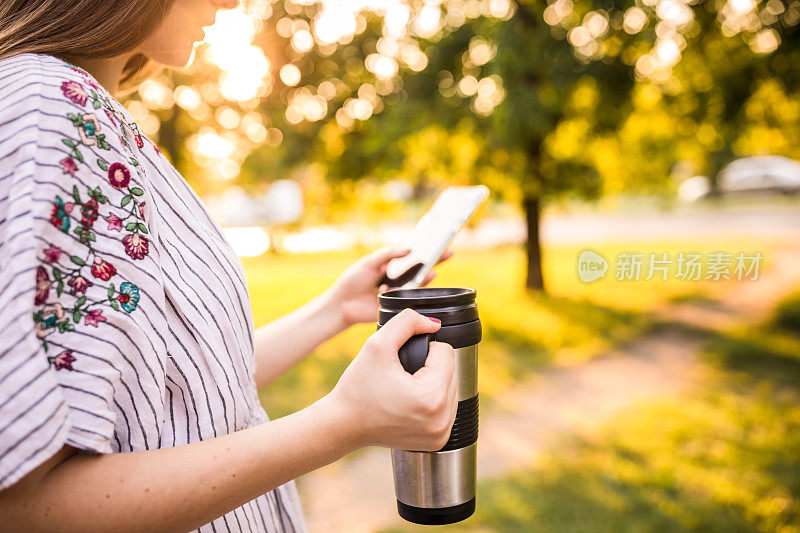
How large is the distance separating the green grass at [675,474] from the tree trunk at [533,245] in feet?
13.0

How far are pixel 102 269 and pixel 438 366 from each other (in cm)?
45

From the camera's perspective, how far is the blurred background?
3.99 meters

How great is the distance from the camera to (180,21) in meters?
1.05

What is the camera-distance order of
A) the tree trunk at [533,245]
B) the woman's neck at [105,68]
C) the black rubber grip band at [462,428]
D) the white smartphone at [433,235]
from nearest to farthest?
the woman's neck at [105,68] → the black rubber grip band at [462,428] → the white smartphone at [433,235] → the tree trunk at [533,245]

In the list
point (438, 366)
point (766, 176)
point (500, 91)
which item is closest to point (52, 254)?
point (438, 366)

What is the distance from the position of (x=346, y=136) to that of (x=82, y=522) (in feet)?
28.3

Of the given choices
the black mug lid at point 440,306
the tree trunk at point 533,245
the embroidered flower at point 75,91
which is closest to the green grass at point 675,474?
the black mug lid at point 440,306

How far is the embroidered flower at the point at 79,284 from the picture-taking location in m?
0.70

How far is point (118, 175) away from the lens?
78 centimetres

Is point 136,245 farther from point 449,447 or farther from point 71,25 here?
point 449,447

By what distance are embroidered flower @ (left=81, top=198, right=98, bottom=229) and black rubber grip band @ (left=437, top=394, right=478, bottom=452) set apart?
661 mm

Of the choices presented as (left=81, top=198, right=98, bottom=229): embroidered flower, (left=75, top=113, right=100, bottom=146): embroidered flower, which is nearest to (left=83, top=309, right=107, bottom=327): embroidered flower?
(left=81, top=198, right=98, bottom=229): embroidered flower

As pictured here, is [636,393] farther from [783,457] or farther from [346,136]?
[346,136]

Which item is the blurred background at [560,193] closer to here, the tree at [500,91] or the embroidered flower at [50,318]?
the tree at [500,91]
